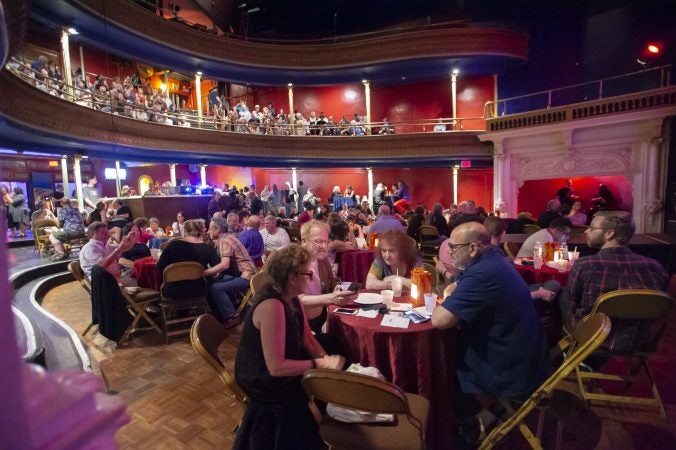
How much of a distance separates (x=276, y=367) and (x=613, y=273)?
2.56 metres

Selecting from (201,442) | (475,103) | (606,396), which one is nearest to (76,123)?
(201,442)

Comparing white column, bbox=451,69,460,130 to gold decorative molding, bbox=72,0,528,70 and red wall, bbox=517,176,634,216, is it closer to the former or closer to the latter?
gold decorative molding, bbox=72,0,528,70

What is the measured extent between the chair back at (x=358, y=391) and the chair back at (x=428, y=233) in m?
5.52

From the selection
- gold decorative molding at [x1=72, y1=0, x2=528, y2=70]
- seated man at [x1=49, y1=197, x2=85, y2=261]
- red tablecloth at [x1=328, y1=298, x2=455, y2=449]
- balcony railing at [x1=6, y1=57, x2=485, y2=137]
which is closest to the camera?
red tablecloth at [x1=328, y1=298, x2=455, y2=449]

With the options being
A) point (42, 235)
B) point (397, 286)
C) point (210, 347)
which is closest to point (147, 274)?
point (210, 347)

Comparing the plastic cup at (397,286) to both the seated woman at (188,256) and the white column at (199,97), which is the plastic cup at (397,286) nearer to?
the seated woman at (188,256)

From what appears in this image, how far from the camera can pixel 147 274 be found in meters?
4.77

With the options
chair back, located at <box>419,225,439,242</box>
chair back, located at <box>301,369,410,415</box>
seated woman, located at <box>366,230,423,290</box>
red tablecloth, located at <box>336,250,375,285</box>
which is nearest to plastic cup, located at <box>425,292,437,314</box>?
seated woman, located at <box>366,230,423,290</box>

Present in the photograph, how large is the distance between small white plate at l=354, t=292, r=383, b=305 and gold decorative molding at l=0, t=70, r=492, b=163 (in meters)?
7.42

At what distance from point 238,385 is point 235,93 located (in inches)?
759

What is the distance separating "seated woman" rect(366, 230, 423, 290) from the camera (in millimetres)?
3053

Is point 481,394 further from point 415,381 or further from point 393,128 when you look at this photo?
point 393,128

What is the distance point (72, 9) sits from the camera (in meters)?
9.01

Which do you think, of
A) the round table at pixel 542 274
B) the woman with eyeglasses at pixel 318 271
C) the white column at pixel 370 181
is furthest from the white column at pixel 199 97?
the round table at pixel 542 274
